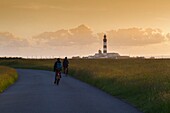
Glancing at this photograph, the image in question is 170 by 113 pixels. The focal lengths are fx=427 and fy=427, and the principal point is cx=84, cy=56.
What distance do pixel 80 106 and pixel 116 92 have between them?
6670mm

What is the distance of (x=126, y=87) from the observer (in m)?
24.0

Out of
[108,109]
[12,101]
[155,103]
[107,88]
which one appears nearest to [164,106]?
[155,103]

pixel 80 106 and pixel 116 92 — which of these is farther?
pixel 116 92

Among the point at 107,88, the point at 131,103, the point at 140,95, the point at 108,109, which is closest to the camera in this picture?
the point at 108,109

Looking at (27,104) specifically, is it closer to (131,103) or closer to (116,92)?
(131,103)

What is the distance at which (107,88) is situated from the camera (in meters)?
26.4

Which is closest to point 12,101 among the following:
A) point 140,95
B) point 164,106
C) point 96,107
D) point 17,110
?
point 17,110

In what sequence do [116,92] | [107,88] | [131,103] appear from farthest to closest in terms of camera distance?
[107,88] < [116,92] < [131,103]

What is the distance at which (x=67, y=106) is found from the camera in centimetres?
1714

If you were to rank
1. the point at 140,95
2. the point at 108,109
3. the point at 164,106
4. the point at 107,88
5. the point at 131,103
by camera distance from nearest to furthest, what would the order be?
the point at 164,106 < the point at 108,109 < the point at 131,103 < the point at 140,95 < the point at 107,88

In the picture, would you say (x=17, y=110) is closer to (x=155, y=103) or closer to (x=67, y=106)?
(x=67, y=106)

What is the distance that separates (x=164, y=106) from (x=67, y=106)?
4.09 m

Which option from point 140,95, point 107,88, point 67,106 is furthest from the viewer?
point 107,88

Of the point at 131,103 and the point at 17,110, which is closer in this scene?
the point at 17,110
